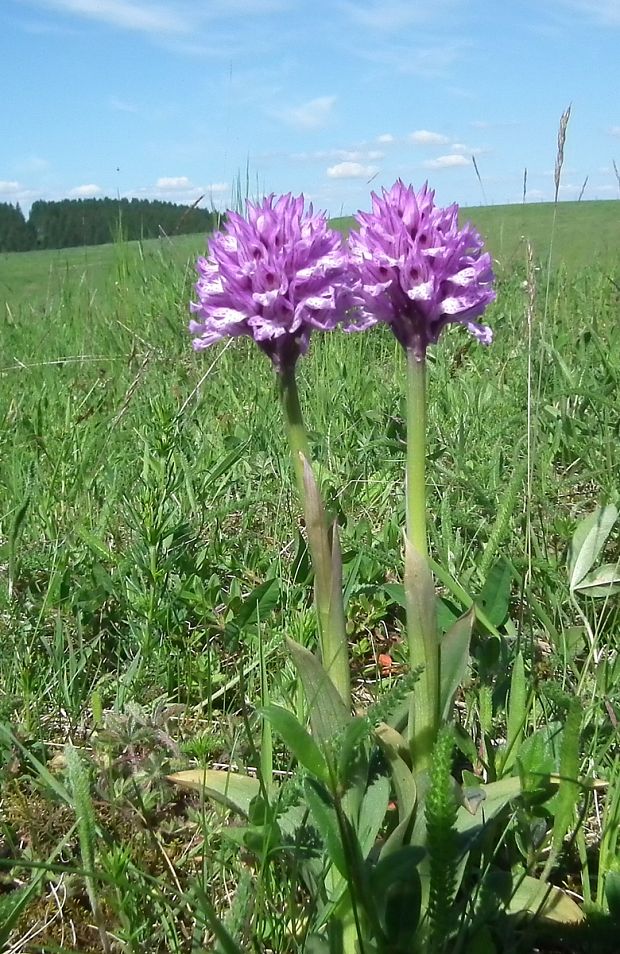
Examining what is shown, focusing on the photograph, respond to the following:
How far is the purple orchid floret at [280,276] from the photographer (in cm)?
133

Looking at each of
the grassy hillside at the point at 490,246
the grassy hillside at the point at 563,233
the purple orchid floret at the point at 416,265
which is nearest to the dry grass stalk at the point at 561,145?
the grassy hillside at the point at 490,246

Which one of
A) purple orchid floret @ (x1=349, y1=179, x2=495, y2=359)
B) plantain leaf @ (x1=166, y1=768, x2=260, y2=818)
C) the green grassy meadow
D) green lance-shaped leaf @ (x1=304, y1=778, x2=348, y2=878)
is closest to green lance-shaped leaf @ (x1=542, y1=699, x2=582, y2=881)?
the green grassy meadow

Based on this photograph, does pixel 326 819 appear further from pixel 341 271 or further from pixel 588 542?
pixel 588 542

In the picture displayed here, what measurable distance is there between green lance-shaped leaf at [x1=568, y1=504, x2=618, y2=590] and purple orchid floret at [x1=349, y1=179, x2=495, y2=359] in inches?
30.2

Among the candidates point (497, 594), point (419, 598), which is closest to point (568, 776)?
point (419, 598)

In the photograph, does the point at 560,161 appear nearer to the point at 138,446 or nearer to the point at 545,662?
the point at 545,662

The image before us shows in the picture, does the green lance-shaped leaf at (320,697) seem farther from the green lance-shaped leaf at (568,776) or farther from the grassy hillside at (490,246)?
the grassy hillside at (490,246)

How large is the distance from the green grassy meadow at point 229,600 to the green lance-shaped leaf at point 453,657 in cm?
15

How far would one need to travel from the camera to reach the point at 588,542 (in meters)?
Result: 1.93

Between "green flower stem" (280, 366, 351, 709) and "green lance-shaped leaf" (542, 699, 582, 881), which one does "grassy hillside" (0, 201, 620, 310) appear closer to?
"green flower stem" (280, 366, 351, 709)

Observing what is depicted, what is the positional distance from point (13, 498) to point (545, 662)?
1641mm

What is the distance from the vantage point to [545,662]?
1.90 metres

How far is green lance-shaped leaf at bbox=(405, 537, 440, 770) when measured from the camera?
128cm

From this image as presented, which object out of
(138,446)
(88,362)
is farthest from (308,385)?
(88,362)
